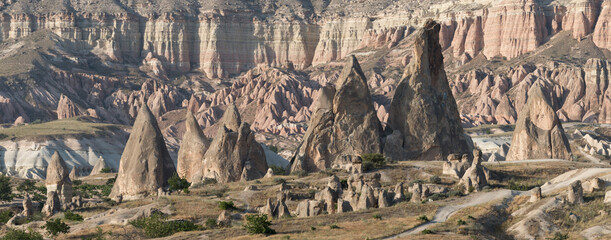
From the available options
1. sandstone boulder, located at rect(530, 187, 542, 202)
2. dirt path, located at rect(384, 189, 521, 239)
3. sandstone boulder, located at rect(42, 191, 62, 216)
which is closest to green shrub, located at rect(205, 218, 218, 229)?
dirt path, located at rect(384, 189, 521, 239)

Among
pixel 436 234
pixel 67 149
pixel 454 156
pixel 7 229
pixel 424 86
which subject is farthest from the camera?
pixel 67 149

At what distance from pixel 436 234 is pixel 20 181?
60961mm

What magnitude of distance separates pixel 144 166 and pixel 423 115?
21.0 m

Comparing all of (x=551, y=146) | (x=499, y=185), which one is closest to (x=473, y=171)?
(x=499, y=185)

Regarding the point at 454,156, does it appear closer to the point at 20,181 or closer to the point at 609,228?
the point at 609,228

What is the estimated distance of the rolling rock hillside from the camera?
52956mm

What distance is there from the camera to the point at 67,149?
15912 centimetres

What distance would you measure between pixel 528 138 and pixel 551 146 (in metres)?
1.79

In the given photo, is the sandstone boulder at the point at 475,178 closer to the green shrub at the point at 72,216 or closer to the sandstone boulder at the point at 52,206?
the green shrub at the point at 72,216

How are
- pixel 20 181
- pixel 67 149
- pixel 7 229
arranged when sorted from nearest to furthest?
pixel 7 229 < pixel 20 181 < pixel 67 149

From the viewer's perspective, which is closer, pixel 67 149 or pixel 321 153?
pixel 321 153

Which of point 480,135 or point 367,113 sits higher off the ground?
point 367,113

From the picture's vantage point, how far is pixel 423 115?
85000 mm

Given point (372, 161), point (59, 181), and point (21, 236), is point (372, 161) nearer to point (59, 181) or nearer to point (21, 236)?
point (59, 181)
